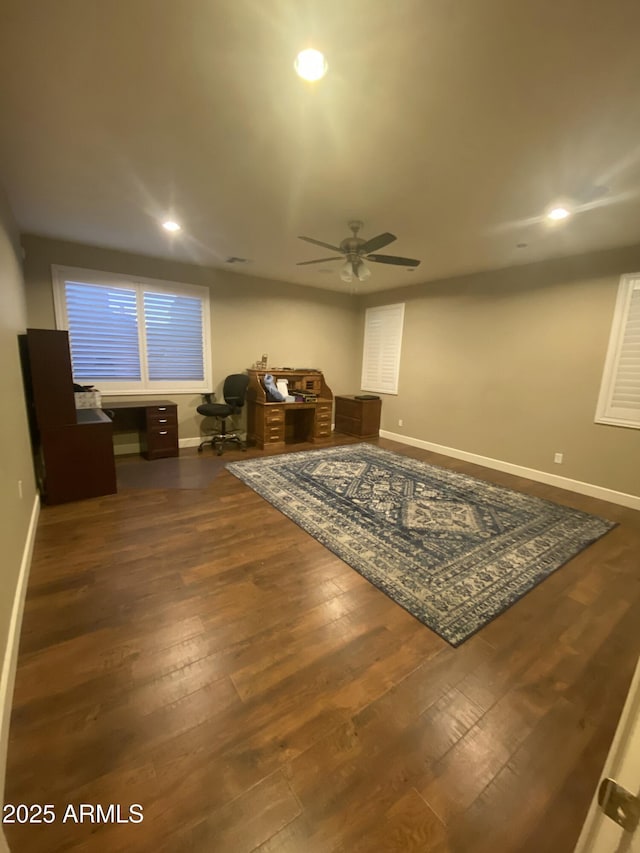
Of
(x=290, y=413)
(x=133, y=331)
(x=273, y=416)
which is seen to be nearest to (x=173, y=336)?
(x=133, y=331)

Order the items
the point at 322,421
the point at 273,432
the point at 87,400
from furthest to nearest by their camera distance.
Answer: the point at 322,421 → the point at 273,432 → the point at 87,400

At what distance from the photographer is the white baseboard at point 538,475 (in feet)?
11.8

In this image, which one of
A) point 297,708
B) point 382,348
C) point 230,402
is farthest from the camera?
point 382,348

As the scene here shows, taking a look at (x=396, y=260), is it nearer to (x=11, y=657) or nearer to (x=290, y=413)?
(x=290, y=413)

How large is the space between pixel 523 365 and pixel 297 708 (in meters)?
4.33

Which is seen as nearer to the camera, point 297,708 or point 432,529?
point 297,708

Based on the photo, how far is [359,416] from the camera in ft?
19.4

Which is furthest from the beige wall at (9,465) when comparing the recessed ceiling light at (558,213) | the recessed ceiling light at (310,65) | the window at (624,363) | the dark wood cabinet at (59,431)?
the window at (624,363)

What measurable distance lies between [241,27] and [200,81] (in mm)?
377

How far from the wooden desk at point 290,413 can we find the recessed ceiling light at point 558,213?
3.56 metres

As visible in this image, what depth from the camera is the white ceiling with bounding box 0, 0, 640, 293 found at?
128cm

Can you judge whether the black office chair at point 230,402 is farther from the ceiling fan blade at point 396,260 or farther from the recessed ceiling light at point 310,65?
the recessed ceiling light at point 310,65

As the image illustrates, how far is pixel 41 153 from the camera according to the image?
85.7 inches

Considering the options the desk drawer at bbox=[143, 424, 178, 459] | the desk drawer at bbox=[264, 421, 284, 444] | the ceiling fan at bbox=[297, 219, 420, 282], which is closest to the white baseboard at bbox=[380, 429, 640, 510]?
the desk drawer at bbox=[264, 421, 284, 444]
